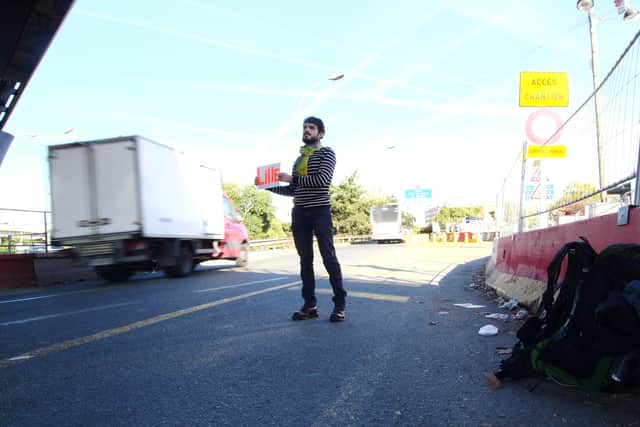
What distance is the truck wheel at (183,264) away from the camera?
1041cm

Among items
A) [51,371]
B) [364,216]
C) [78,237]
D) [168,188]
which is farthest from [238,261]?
[364,216]

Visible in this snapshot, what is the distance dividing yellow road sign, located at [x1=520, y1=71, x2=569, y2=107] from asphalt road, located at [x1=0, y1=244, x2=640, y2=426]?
5952 millimetres

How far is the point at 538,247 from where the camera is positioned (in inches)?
199

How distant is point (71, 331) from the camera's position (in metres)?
4.13

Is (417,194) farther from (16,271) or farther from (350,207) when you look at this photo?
(16,271)

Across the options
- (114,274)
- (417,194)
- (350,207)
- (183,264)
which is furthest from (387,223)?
(114,274)

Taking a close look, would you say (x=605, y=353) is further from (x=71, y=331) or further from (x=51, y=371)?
(x=71, y=331)

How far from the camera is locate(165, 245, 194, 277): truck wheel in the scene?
34.2ft

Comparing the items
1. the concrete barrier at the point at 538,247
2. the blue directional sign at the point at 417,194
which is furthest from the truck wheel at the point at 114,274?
the blue directional sign at the point at 417,194

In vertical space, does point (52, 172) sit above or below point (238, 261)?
above

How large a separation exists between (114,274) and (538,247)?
8.88 m

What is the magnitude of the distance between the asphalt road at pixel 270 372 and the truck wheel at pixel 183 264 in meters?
5.19

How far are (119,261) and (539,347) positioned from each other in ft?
27.9

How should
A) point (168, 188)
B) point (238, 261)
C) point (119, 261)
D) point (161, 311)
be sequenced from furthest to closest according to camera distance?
point (238, 261), point (168, 188), point (119, 261), point (161, 311)
